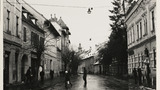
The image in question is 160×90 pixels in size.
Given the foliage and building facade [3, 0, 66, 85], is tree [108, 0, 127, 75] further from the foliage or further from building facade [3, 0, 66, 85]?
building facade [3, 0, 66, 85]

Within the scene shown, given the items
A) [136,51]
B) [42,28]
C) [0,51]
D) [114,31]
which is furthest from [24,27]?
Answer: [114,31]

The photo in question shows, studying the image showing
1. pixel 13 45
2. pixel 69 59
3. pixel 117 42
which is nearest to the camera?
pixel 13 45

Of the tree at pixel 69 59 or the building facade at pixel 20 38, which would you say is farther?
the tree at pixel 69 59

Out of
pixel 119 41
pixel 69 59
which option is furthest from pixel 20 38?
pixel 69 59

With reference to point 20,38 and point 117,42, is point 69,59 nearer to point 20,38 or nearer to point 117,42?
point 117,42

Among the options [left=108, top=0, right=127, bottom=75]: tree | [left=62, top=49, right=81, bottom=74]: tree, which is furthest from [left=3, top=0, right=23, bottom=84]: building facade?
[left=62, top=49, right=81, bottom=74]: tree

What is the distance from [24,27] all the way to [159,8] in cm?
1557

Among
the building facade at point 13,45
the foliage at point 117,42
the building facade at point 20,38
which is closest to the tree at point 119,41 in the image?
the foliage at point 117,42

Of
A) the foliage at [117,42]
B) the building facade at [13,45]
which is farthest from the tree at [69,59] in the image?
the building facade at [13,45]

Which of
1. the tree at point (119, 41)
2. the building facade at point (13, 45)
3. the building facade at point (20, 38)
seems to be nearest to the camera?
the building facade at point (20, 38)

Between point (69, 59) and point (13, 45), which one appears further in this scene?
point (69, 59)

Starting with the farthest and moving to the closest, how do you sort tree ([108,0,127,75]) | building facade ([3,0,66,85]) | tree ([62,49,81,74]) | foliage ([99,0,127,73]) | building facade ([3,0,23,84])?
tree ([62,49,81,74]) → foliage ([99,0,127,73]) → tree ([108,0,127,75]) → building facade ([3,0,23,84]) → building facade ([3,0,66,85])

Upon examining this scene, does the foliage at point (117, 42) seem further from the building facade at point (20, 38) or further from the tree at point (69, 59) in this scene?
the building facade at point (20, 38)

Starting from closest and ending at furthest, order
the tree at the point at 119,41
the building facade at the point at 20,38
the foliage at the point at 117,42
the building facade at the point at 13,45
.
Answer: the building facade at the point at 20,38
the building facade at the point at 13,45
the tree at the point at 119,41
the foliage at the point at 117,42
